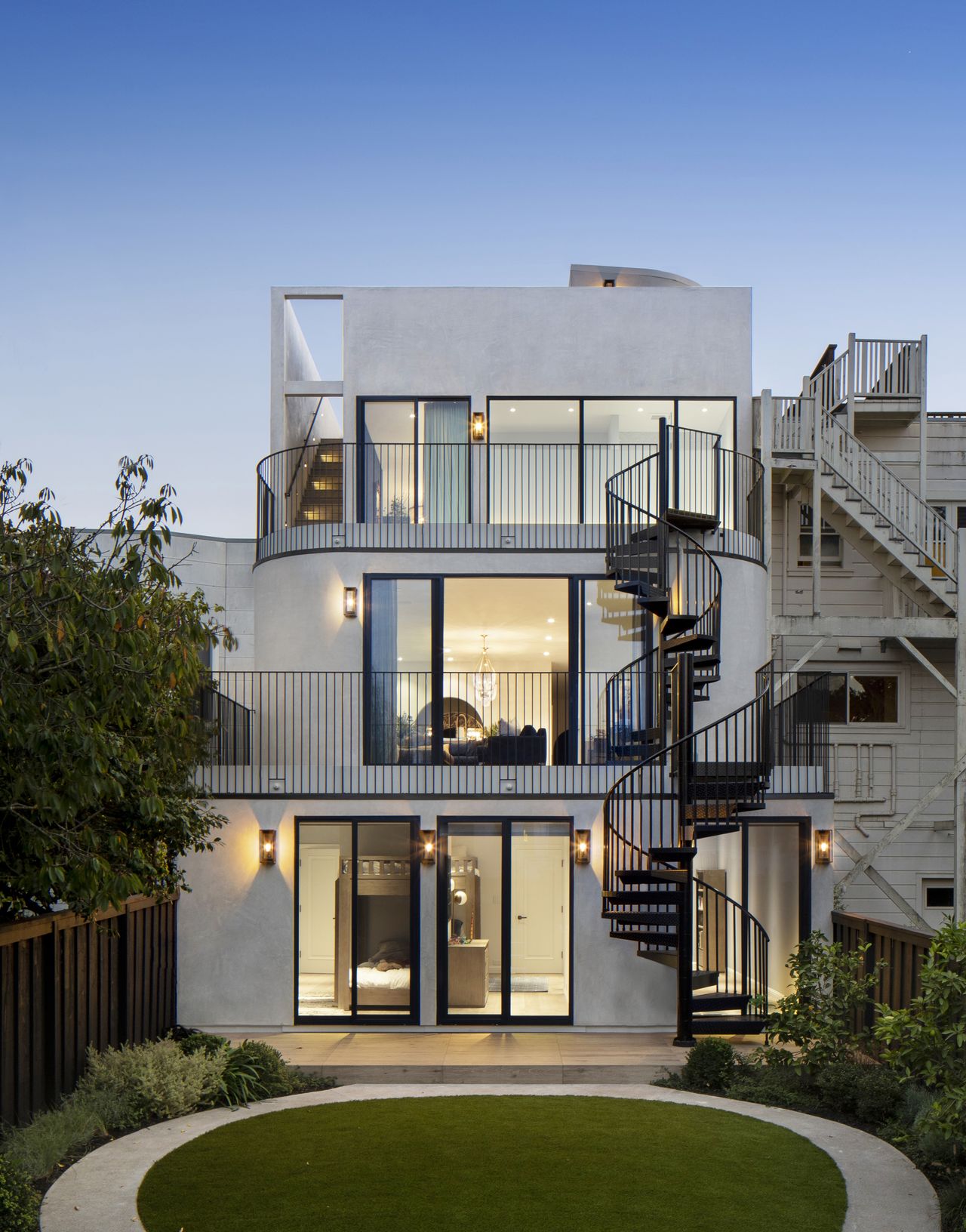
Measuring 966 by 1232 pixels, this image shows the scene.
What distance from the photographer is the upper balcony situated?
1343cm

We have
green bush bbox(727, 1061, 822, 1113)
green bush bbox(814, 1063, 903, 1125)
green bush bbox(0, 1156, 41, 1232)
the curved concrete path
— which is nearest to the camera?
green bush bbox(0, 1156, 41, 1232)

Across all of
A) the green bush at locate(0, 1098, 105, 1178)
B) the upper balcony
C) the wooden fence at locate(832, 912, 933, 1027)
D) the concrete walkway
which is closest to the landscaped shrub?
the wooden fence at locate(832, 912, 933, 1027)

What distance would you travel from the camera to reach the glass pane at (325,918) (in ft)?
38.5

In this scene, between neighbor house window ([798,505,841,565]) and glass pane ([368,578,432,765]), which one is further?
neighbor house window ([798,505,841,565])

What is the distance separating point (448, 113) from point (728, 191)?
15.4 ft

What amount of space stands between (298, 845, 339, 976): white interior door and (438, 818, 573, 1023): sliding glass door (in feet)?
3.67

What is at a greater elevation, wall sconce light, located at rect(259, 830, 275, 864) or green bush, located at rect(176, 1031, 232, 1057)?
wall sconce light, located at rect(259, 830, 275, 864)

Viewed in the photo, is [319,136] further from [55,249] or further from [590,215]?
[55,249]

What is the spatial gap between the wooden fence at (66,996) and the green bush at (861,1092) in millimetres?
5355

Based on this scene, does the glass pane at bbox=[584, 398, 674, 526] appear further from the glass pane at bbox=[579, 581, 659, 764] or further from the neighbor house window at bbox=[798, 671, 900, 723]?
the neighbor house window at bbox=[798, 671, 900, 723]

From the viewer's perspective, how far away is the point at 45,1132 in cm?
→ 716

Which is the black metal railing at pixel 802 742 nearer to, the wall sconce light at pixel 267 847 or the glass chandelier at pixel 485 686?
the glass chandelier at pixel 485 686

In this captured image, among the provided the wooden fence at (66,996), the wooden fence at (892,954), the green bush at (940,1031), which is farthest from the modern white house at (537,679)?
the green bush at (940,1031)

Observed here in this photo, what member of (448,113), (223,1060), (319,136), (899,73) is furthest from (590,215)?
(223,1060)
